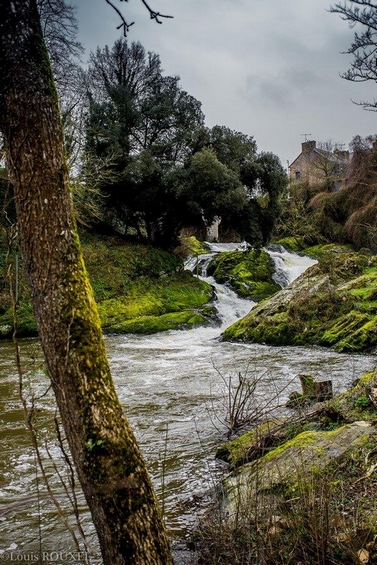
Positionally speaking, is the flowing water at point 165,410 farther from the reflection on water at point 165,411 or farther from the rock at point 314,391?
the rock at point 314,391

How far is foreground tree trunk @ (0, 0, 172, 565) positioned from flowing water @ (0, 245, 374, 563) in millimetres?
249

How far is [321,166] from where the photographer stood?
41094 millimetres

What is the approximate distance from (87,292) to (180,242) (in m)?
22.2

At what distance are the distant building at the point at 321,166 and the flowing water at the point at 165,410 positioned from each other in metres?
25.4

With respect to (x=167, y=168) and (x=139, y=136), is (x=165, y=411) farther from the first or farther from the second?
(x=139, y=136)

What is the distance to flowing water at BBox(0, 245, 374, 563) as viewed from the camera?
3799 mm

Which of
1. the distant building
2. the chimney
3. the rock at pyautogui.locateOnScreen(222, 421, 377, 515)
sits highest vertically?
the chimney


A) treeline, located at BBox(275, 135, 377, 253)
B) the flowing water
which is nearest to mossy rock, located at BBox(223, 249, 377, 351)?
the flowing water

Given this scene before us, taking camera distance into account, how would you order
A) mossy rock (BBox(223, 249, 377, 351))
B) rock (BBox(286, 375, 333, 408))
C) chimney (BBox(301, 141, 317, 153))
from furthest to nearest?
chimney (BBox(301, 141, 317, 153)) → mossy rock (BBox(223, 249, 377, 351)) → rock (BBox(286, 375, 333, 408))

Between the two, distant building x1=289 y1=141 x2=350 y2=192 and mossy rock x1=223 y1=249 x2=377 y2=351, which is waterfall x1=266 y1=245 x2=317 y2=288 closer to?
distant building x1=289 y1=141 x2=350 y2=192

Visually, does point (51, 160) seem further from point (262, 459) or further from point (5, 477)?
point (5, 477)

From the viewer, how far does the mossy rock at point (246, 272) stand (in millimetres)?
21438

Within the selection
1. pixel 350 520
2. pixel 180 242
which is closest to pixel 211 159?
pixel 180 242

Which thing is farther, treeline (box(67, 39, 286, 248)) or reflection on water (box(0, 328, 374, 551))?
treeline (box(67, 39, 286, 248))
